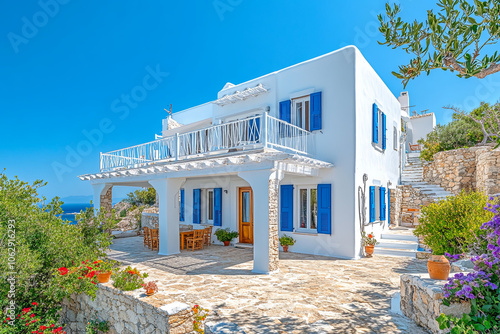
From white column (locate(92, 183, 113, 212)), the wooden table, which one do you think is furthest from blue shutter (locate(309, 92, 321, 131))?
white column (locate(92, 183, 113, 212))

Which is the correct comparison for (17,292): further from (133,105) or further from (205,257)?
(133,105)

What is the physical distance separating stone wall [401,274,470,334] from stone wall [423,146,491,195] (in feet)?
39.0

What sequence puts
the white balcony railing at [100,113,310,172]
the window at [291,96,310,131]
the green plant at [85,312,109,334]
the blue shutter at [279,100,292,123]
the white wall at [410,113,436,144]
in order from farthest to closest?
the white wall at [410,113,436,144] → the blue shutter at [279,100,292,123] → the window at [291,96,310,131] → the white balcony railing at [100,113,310,172] → the green plant at [85,312,109,334]

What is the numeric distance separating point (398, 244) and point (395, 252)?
604 millimetres

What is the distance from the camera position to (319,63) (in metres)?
10.3

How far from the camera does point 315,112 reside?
33.8 feet

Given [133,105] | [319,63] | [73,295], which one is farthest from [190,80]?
[73,295]

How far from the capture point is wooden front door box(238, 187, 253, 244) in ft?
→ 38.9

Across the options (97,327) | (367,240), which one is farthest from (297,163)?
(97,327)

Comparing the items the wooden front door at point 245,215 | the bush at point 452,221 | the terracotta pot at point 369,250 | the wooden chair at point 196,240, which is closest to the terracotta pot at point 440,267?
the bush at point 452,221

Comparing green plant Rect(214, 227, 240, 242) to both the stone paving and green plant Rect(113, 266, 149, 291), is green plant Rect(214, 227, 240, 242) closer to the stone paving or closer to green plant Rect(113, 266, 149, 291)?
the stone paving

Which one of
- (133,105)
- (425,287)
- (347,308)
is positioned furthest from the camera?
(133,105)

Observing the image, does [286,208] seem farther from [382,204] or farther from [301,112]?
[382,204]

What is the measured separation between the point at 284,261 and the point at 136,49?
13.6 metres
